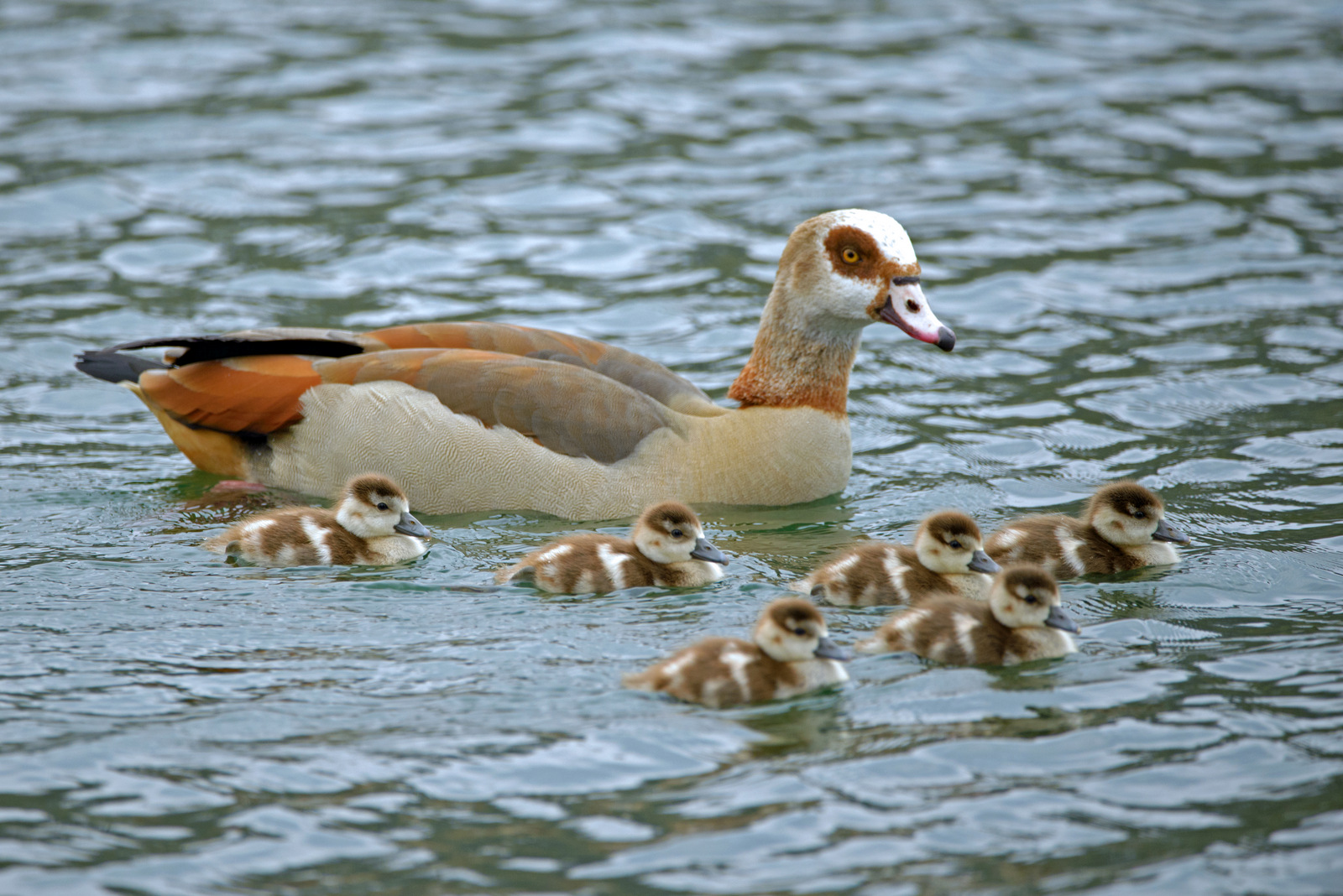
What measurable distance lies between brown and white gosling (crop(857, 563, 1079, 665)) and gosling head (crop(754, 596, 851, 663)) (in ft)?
1.47

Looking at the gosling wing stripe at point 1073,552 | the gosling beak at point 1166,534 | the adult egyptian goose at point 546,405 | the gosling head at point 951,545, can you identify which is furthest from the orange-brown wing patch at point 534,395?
the gosling beak at point 1166,534

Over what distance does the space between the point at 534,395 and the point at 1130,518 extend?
307 centimetres

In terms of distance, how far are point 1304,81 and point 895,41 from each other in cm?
439

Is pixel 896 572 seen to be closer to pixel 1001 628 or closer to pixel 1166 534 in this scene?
pixel 1001 628

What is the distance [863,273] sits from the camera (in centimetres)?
815

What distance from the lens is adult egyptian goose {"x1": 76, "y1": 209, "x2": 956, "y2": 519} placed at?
26.2 feet

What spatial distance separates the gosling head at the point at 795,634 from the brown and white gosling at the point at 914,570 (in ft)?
3.12

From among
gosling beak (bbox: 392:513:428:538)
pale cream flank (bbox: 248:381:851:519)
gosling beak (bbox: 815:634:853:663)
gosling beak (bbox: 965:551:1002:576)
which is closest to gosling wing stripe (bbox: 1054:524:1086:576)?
gosling beak (bbox: 965:551:1002:576)

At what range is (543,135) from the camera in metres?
14.8

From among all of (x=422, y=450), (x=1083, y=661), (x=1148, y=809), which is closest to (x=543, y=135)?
(x=422, y=450)

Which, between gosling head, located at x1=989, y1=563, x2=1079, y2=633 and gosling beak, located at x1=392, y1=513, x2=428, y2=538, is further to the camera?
gosling beak, located at x1=392, y1=513, x2=428, y2=538

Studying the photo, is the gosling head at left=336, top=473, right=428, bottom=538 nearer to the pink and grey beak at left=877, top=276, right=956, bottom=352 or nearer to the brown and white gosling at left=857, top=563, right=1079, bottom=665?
the brown and white gosling at left=857, top=563, right=1079, bottom=665

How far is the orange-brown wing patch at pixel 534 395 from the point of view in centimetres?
796

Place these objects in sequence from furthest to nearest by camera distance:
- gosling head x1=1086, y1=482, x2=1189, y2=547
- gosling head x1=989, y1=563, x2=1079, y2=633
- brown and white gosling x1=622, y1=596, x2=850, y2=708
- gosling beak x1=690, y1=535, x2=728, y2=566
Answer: gosling head x1=1086, y1=482, x2=1189, y2=547, gosling beak x1=690, y1=535, x2=728, y2=566, gosling head x1=989, y1=563, x2=1079, y2=633, brown and white gosling x1=622, y1=596, x2=850, y2=708
